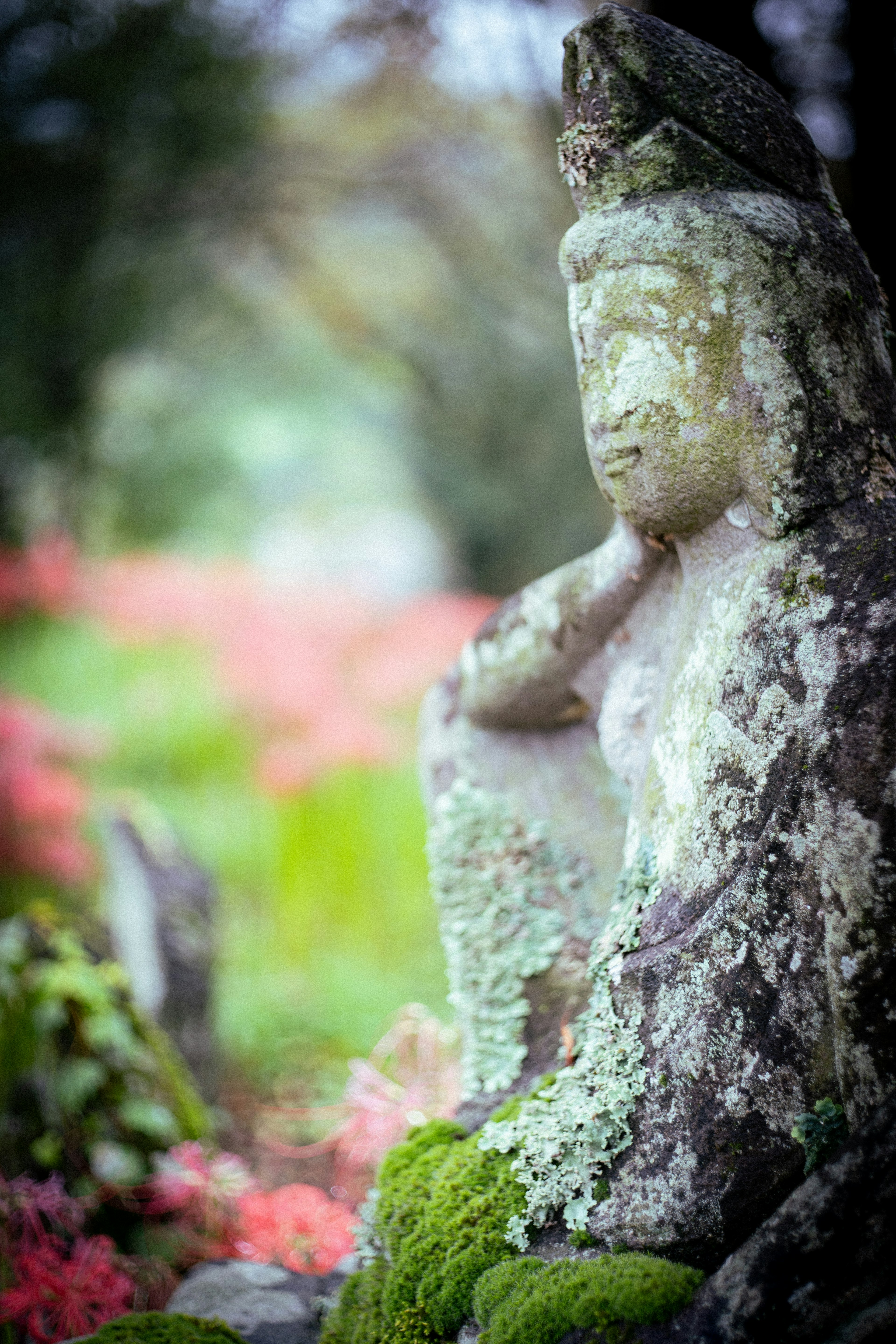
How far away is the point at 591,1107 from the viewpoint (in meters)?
0.95

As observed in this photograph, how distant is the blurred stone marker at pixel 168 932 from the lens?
2.38 meters

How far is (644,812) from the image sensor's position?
→ 106 cm

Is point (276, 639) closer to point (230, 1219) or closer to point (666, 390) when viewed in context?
point (230, 1219)

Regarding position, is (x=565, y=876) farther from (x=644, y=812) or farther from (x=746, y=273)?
(x=746, y=273)

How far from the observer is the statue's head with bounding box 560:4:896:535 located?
0.91 metres

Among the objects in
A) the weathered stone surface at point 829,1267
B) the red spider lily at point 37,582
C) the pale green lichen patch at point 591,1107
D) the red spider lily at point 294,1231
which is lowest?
the red spider lily at point 294,1231

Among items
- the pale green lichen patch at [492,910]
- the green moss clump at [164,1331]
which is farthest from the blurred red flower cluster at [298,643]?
the green moss clump at [164,1331]

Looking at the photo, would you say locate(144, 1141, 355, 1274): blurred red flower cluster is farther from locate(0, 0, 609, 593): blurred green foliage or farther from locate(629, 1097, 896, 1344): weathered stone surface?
locate(0, 0, 609, 593): blurred green foliage

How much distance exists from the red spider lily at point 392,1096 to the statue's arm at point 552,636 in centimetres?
58

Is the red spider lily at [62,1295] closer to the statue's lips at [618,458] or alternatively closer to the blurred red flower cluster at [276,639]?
the statue's lips at [618,458]

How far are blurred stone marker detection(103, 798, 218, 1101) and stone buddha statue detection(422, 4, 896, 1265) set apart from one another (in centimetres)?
153

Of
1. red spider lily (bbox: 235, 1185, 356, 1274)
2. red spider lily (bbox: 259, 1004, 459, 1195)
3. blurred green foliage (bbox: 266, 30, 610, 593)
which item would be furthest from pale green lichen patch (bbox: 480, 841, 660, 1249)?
blurred green foliage (bbox: 266, 30, 610, 593)

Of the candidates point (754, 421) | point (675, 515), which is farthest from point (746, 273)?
point (675, 515)

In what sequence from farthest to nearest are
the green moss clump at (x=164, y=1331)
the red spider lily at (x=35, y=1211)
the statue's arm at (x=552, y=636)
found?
1. the red spider lily at (x=35, y=1211)
2. the statue's arm at (x=552, y=636)
3. the green moss clump at (x=164, y=1331)
